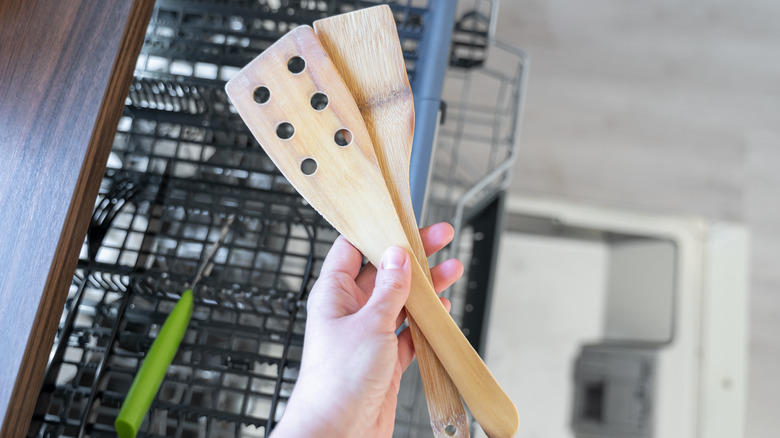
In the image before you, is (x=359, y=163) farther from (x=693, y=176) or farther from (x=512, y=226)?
(x=693, y=176)

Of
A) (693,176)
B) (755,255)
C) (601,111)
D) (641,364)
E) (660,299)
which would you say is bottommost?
(641,364)

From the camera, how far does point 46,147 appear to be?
0.30 metres

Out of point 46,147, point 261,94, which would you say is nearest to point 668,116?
point 261,94

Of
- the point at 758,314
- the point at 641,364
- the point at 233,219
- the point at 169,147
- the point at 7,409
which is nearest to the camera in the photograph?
the point at 7,409

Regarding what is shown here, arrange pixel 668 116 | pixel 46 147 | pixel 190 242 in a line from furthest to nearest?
pixel 668 116, pixel 190 242, pixel 46 147

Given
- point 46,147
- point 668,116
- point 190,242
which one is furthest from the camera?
point 668,116

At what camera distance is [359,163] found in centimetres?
34

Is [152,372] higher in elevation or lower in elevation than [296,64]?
lower

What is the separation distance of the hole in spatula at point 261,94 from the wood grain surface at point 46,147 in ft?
0.25

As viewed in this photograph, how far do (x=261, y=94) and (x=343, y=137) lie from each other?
6 cm

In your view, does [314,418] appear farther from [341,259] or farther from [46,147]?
[46,147]

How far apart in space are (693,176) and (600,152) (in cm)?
20

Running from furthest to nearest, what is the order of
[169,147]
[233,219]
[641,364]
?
[641,364] < [169,147] < [233,219]

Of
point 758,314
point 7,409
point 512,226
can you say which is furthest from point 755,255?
point 7,409
